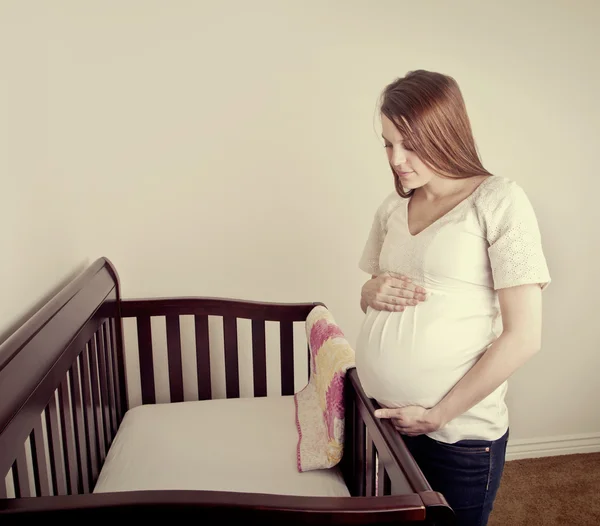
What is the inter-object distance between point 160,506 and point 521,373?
5.94 ft

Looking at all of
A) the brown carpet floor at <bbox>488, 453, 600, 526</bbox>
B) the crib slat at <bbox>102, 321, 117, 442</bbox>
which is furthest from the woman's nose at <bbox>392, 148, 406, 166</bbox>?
the brown carpet floor at <bbox>488, 453, 600, 526</bbox>

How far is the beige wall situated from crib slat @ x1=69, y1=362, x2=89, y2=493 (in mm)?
460

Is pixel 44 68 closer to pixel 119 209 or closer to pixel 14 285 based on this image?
pixel 119 209

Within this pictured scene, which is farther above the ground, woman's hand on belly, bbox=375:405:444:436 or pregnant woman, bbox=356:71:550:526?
pregnant woman, bbox=356:71:550:526

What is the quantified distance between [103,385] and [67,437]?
42cm

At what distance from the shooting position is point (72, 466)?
3.88 ft

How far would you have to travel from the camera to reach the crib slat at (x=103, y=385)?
1.53 m

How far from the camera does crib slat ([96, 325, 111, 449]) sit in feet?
5.03

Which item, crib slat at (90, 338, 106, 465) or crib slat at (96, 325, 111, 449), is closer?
crib slat at (90, 338, 106, 465)

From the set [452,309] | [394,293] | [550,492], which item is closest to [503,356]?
[452,309]

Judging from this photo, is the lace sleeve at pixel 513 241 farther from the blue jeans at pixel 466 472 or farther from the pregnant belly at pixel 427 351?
the blue jeans at pixel 466 472

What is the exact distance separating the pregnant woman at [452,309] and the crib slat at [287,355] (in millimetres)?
723

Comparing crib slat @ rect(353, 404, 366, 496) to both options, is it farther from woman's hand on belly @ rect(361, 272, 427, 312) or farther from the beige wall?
the beige wall

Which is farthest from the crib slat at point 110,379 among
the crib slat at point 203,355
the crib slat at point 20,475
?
the crib slat at point 20,475
